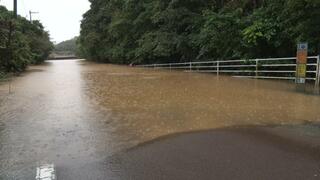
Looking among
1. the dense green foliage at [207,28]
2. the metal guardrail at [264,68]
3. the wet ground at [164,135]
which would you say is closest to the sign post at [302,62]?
the wet ground at [164,135]

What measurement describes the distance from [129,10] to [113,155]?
39.8 meters

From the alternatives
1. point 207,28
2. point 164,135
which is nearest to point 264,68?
point 207,28

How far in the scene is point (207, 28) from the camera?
87.5ft

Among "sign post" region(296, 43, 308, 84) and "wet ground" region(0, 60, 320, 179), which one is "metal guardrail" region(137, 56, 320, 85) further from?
"wet ground" region(0, 60, 320, 179)

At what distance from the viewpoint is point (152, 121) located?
10.6 metres

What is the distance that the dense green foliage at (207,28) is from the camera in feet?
65.5

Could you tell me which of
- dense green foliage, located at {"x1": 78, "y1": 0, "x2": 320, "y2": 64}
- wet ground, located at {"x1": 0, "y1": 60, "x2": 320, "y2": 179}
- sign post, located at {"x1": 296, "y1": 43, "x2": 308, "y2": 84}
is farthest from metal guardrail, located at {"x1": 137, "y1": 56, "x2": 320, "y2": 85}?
wet ground, located at {"x1": 0, "y1": 60, "x2": 320, "y2": 179}

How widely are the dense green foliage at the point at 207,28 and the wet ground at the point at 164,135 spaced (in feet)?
17.7

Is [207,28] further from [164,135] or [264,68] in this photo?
[164,135]

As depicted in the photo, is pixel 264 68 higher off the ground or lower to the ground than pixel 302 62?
lower

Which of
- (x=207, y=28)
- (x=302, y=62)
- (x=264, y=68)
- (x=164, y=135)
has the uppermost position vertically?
(x=207, y=28)

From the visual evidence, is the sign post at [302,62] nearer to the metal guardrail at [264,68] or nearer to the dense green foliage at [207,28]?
the metal guardrail at [264,68]

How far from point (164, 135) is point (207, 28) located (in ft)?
60.0

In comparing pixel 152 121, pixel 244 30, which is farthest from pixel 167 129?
pixel 244 30
